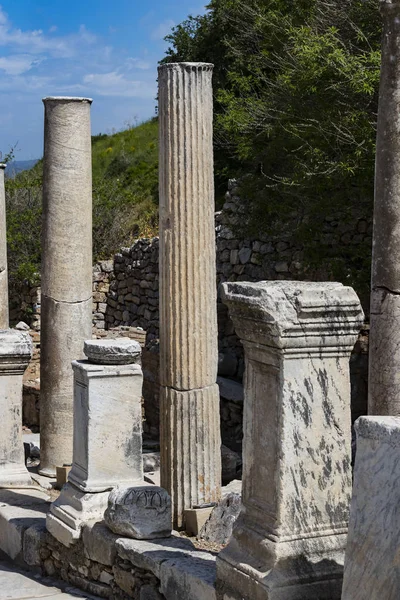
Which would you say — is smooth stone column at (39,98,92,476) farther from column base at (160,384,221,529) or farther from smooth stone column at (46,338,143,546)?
smooth stone column at (46,338,143,546)

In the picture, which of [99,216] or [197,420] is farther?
[99,216]

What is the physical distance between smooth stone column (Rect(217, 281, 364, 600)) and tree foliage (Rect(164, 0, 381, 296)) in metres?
7.40

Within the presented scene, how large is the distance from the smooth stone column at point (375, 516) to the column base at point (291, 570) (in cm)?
67

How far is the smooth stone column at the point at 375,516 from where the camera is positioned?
3646 mm

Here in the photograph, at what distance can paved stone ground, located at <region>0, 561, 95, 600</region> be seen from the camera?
20.9ft

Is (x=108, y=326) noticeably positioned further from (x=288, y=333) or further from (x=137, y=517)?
(x=288, y=333)

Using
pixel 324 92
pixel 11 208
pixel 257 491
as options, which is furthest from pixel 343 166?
pixel 11 208

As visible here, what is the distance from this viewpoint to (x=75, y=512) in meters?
6.64

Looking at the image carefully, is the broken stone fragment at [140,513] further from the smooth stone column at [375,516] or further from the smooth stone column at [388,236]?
the smooth stone column at [375,516]

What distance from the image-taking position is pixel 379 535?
3697 millimetres

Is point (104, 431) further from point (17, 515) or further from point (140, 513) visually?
point (17, 515)

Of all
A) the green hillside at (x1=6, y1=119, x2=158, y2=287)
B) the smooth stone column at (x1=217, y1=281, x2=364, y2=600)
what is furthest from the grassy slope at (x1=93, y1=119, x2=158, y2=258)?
the smooth stone column at (x1=217, y1=281, x2=364, y2=600)

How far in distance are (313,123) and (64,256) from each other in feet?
16.5

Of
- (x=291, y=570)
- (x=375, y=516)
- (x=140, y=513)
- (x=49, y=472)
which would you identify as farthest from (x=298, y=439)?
(x=49, y=472)
